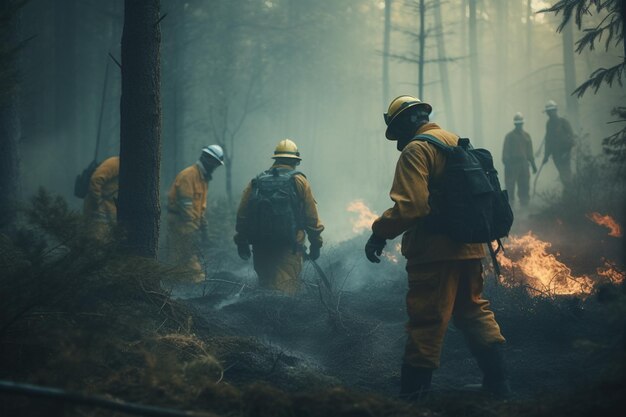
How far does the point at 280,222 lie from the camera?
733 centimetres

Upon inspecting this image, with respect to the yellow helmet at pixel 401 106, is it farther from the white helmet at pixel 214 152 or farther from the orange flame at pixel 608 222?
the orange flame at pixel 608 222

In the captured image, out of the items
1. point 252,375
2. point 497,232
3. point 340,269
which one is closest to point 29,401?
point 252,375

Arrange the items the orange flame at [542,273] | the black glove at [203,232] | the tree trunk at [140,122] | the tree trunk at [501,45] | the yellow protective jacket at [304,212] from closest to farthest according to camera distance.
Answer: the tree trunk at [140,122] < the orange flame at [542,273] < the yellow protective jacket at [304,212] < the black glove at [203,232] < the tree trunk at [501,45]

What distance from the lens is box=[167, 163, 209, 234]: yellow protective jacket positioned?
8.79 metres

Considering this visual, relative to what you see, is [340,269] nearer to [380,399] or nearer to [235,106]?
[380,399]

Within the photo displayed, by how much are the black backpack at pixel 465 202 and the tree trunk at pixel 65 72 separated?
815 inches

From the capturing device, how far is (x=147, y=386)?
3047 millimetres

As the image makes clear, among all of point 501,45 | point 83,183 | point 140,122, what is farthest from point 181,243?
point 501,45

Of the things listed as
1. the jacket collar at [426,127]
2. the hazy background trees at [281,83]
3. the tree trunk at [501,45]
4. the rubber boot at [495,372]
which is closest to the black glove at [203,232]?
the jacket collar at [426,127]

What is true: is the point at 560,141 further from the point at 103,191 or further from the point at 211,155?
the point at 103,191

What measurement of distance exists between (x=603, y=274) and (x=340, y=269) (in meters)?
4.18

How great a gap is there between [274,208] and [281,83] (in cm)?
2588

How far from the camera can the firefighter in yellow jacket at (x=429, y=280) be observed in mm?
3918

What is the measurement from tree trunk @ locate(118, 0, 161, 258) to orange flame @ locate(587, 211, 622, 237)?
733 cm
